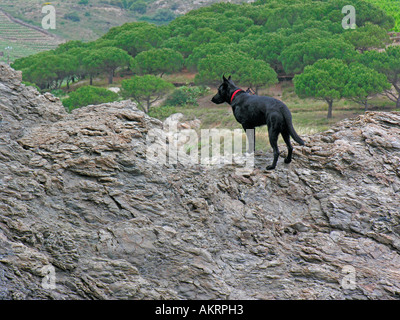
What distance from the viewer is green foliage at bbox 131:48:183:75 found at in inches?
2712

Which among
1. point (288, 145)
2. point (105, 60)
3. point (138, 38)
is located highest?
point (288, 145)

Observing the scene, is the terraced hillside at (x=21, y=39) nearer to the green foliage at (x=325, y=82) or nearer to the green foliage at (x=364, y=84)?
the green foliage at (x=325, y=82)

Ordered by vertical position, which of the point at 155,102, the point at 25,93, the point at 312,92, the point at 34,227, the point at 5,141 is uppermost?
the point at 25,93

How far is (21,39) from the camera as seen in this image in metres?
105

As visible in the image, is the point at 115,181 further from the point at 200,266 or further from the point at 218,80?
the point at 218,80

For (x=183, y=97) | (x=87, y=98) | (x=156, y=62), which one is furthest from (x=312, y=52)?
(x=87, y=98)

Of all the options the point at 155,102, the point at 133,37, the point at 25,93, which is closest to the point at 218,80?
the point at 155,102

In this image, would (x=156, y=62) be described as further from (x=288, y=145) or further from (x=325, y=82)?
(x=288, y=145)

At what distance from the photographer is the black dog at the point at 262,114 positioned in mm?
10336

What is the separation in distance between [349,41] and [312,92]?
21.2 m

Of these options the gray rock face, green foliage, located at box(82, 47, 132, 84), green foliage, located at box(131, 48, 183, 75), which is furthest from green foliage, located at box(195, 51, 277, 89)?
the gray rock face

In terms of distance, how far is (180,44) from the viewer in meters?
78.0

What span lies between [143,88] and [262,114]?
48.5 metres

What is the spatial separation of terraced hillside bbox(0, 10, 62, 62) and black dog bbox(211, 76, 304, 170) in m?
84.4
